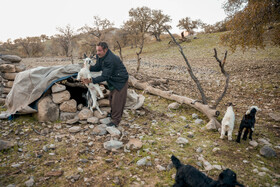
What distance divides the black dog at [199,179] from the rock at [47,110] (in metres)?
4.08

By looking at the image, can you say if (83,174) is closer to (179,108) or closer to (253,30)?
(179,108)

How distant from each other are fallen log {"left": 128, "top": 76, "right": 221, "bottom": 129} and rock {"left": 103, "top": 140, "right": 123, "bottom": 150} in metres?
2.73

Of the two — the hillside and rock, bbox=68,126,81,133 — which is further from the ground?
rock, bbox=68,126,81,133

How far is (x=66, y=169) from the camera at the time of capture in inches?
127

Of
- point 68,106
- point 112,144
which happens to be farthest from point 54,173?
point 68,106

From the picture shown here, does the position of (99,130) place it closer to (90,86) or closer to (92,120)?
(92,120)

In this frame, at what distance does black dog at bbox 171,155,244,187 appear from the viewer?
7.00ft

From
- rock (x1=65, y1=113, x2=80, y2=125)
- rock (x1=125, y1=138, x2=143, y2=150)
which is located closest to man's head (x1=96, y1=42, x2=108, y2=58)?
rock (x1=65, y1=113, x2=80, y2=125)

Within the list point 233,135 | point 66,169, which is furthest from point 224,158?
point 66,169

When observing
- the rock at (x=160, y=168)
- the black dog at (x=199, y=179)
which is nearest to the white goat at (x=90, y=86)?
the rock at (x=160, y=168)

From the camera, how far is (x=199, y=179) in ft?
7.77

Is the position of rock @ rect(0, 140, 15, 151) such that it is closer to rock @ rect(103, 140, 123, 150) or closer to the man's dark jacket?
rock @ rect(103, 140, 123, 150)

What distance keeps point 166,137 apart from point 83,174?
2355 mm

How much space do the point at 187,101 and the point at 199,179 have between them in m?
4.22
